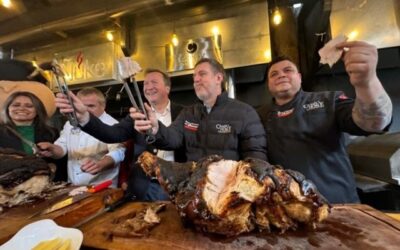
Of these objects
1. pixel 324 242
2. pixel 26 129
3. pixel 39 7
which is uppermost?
pixel 39 7

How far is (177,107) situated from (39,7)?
2.12 meters

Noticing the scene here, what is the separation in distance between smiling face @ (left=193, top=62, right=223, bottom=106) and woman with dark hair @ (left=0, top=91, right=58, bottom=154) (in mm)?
1110

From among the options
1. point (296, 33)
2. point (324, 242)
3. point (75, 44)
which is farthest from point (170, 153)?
point (75, 44)

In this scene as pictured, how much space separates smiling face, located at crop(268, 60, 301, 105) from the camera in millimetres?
1160

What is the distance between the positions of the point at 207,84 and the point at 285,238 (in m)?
0.87

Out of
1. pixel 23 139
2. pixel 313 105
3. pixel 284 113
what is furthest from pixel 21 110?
pixel 313 105

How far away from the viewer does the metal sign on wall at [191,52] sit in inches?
86.9

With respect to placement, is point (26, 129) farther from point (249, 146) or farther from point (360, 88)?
point (360, 88)

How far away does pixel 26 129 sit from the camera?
1459mm

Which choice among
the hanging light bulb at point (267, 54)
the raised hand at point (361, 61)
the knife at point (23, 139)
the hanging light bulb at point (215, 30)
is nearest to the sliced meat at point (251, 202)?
the raised hand at point (361, 61)

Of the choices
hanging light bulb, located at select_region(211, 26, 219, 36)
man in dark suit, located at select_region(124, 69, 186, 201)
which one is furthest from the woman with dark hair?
hanging light bulb, located at select_region(211, 26, 219, 36)

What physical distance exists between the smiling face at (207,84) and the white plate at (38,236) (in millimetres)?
881

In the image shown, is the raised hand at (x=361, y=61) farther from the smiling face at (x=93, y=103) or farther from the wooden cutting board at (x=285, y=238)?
the smiling face at (x=93, y=103)

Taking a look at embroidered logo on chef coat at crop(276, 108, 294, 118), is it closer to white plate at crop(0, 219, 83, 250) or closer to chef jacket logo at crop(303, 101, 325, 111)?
chef jacket logo at crop(303, 101, 325, 111)
